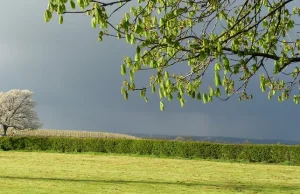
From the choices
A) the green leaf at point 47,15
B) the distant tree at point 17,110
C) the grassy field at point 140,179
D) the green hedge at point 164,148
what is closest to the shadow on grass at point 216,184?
the grassy field at point 140,179

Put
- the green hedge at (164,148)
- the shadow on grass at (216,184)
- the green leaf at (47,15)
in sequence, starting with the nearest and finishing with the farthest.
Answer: the green leaf at (47,15) < the shadow on grass at (216,184) < the green hedge at (164,148)

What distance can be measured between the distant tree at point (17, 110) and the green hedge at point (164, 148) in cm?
2769

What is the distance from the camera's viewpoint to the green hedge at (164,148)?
31.3 m

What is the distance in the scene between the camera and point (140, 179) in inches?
737

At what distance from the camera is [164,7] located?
25.8ft

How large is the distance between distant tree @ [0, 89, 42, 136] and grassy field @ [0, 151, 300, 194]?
139 feet

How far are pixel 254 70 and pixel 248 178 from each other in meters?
13.6

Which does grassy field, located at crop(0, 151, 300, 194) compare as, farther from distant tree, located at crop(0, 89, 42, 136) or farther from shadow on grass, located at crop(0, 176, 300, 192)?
distant tree, located at crop(0, 89, 42, 136)

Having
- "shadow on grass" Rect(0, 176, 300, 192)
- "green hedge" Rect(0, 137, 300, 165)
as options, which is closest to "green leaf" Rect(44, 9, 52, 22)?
"shadow on grass" Rect(0, 176, 300, 192)

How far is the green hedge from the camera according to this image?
1232 inches

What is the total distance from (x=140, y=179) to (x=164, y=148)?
14.8 m

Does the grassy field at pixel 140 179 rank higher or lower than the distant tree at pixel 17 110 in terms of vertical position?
lower

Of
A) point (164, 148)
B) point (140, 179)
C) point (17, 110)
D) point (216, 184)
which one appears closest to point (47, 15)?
point (216, 184)

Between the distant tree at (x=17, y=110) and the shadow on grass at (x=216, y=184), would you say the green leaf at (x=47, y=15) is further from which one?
the distant tree at (x=17, y=110)
